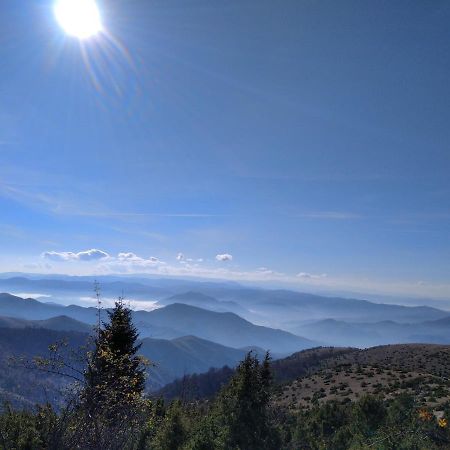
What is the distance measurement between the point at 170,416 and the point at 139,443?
2706 millimetres

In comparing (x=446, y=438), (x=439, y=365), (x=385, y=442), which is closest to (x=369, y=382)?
(x=439, y=365)

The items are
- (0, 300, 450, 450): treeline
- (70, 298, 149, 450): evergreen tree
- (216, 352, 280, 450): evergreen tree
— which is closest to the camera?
(70, 298, 149, 450): evergreen tree

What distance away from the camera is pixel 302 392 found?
46.6 meters

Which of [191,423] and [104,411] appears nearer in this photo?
[104,411]

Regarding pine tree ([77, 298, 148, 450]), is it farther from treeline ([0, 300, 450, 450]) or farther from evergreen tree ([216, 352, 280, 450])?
evergreen tree ([216, 352, 280, 450])

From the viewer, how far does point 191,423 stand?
69.5ft

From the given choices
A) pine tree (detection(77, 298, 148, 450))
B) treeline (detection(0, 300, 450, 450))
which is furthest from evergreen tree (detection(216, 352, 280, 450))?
pine tree (detection(77, 298, 148, 450))

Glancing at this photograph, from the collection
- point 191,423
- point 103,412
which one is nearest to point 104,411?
point 103,412

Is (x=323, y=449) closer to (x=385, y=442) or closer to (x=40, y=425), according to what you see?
(x=385, y=442)

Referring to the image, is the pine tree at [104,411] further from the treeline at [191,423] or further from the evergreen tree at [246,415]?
the evergreen tree at [246,415]

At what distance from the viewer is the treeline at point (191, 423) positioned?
961cm

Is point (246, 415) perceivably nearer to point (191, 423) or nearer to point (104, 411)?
point (191, 423)

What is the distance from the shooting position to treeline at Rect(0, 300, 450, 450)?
9.61 meters

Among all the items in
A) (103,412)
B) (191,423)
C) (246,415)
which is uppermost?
(103,412)
